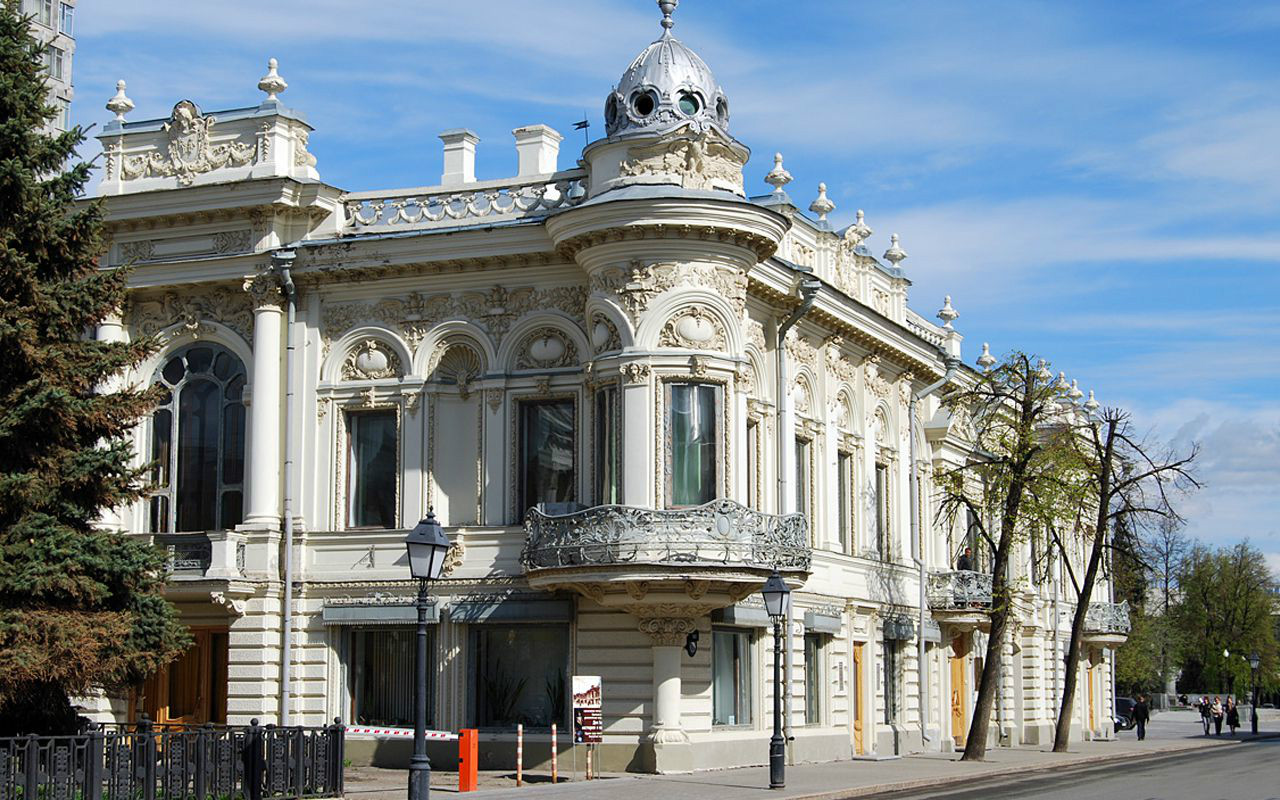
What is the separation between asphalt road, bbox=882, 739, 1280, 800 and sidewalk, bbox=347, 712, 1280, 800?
3.12 ft

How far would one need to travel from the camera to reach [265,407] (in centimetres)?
3403

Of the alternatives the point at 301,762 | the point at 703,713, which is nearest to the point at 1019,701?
the point at 703,713

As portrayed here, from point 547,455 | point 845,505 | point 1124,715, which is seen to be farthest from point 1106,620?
point 547,455

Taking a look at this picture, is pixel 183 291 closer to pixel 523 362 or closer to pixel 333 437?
pixel 333 437

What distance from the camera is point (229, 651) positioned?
33.3 meters

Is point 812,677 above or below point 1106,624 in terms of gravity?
below

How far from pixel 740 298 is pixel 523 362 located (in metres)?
4.48

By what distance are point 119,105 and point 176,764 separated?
63.6 feet

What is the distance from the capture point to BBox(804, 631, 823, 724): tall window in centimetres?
3688

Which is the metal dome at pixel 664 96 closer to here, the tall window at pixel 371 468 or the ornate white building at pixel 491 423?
the ornate white building at pixel 491 423

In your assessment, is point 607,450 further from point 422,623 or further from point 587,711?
point 422,623

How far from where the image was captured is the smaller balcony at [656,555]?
29812mm

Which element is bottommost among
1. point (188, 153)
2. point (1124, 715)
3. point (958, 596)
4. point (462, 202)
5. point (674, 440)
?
point (1124, 715)

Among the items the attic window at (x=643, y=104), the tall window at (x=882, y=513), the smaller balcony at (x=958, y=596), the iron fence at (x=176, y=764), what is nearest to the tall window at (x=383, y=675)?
the iron fence at (x=176, y=764)
